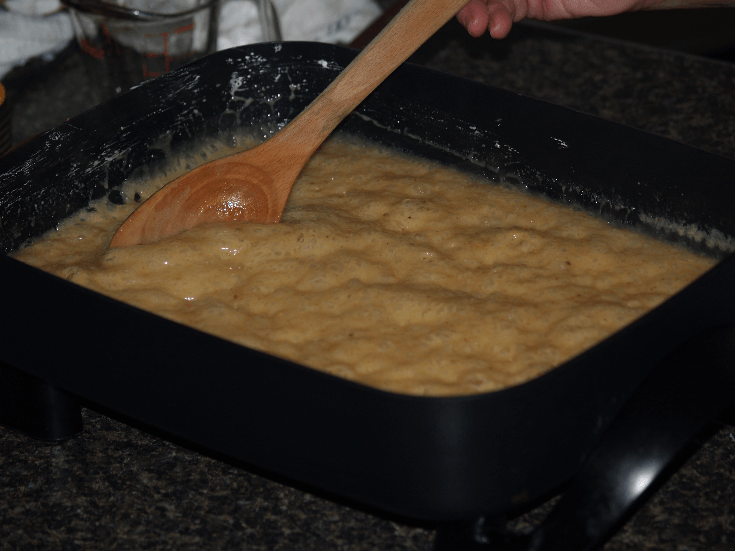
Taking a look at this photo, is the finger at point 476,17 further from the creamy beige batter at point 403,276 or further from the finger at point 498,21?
the creamy beige batter at point 403,276

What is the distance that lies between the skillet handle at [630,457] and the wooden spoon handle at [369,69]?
538mm

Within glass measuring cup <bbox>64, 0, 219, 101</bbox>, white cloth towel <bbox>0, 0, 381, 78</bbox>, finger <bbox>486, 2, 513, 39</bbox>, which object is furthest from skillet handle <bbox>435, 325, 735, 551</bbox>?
white cloth towel <bbox>0, 0, 381, 78</bbox>

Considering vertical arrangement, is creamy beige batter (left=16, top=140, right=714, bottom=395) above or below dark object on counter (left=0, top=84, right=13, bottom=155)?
below

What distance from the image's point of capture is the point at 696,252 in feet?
3.44

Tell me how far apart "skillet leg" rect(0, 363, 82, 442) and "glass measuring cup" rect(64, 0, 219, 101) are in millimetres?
748

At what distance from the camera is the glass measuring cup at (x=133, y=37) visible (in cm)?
143

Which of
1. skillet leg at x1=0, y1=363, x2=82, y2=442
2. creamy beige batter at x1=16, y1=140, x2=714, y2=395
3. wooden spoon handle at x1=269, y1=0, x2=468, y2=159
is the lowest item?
skillet leg at x1=0, y1=363, x2=82, y2=442

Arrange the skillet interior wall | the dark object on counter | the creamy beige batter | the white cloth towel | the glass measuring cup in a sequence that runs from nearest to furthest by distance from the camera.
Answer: the creamy beige batter, the skillet interior wall, the dark object on counter, the glass measuring cup, the white cloth towel

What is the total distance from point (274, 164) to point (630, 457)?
1.99ft

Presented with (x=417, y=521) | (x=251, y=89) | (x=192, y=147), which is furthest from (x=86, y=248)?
(x=417, y=521)

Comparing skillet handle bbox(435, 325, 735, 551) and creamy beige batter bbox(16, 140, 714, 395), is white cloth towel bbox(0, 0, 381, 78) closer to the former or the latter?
creamy beige batter bbox(16, 140, 714, 395)

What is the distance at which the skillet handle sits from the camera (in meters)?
0.68

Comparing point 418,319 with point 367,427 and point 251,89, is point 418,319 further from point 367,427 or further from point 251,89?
point 251,89

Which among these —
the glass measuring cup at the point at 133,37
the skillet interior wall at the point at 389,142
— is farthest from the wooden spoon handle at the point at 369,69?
the glass measuring cup at the point at 133,37
